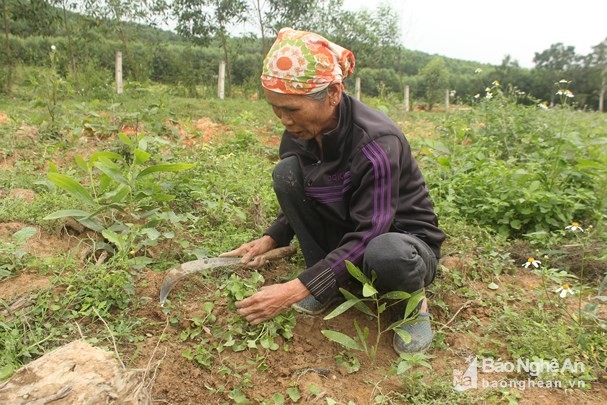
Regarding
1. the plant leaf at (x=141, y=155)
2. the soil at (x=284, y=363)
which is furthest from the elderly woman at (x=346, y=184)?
the plant leaf at (x=141, y=155)

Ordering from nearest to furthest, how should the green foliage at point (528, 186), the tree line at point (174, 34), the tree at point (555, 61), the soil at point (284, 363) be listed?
the soil at point (284, 363), the green foliage at point (528, 186), the tree line at point (174, 34), the tree at point (555, 61)

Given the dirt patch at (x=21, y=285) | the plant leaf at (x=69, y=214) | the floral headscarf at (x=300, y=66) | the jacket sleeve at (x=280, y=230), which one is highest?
the floral headscarf at (x=300, y=66)

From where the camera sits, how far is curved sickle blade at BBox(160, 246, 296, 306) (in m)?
2.00

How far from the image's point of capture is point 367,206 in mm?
1760

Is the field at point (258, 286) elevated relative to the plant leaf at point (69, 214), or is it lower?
lower

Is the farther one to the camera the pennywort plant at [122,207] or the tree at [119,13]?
the tree at [119,13]

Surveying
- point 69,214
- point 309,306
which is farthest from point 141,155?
point 309,306

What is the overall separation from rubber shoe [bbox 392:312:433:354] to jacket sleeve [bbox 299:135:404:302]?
0.38 m

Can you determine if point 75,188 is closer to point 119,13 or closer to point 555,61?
point 119,13

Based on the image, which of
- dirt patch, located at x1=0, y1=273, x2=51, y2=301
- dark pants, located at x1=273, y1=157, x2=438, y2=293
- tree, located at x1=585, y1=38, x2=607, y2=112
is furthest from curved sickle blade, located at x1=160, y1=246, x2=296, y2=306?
tree, located at x1=585, y1=38, x2=607, y2=112

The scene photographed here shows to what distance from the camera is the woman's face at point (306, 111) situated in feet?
5.71

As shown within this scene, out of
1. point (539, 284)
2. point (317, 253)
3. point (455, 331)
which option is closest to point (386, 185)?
point (317, 253)

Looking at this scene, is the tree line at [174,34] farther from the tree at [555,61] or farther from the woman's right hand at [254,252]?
the tree at [555,61]

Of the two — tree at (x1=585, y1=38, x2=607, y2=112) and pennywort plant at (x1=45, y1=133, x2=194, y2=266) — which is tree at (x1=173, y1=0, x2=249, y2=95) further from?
tree at (x1=585, y1=38, x2=607, y2=112)
